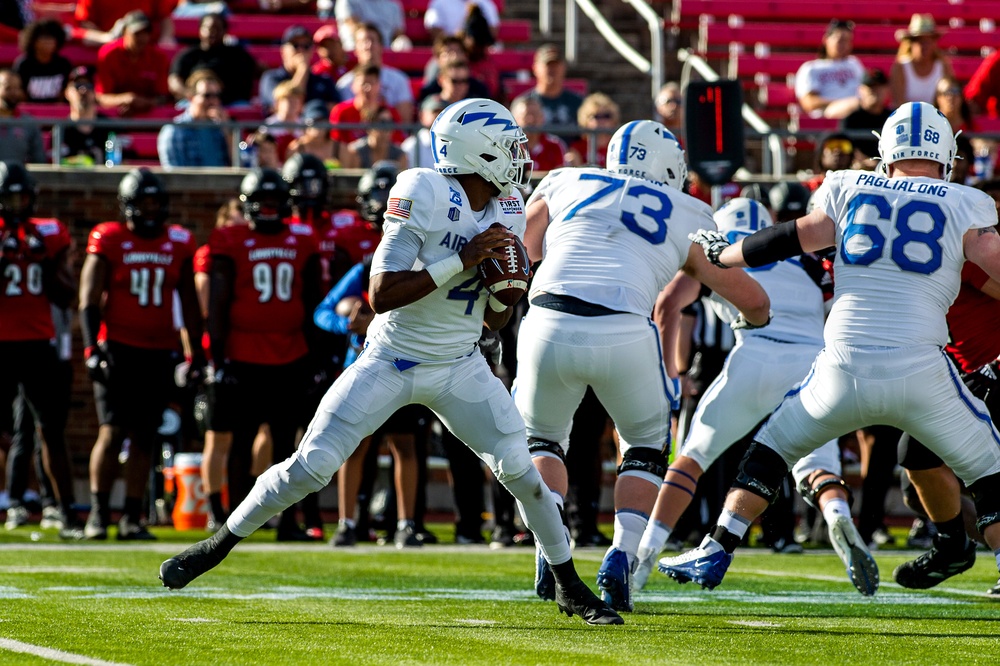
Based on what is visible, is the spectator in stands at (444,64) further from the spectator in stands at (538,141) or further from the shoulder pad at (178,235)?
the shoulder pad at (178,235)

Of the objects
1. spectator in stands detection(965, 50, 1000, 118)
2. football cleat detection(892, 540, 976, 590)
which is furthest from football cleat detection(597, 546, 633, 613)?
spectator in stands detection(965, 50, 1000, 118)

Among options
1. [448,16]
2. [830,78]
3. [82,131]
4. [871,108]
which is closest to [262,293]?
[82,131]

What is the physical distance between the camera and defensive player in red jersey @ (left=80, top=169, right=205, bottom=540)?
9398 millimetres

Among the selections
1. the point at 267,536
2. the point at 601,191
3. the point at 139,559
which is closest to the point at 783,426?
the point at 601,191

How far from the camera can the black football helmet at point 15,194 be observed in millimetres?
9594

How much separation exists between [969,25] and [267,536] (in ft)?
38.0

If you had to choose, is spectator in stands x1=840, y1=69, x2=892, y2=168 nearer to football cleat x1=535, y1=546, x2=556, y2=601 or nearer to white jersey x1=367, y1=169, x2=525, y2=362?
football cleat x1=535, y1=546, x2=556, y2=601

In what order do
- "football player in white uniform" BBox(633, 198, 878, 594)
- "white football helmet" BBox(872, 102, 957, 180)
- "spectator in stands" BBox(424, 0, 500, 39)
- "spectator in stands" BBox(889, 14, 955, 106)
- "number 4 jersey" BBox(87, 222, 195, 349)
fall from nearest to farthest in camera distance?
"white football helmet" BBox(872, 102, 957, 180) < "football player in white uniform" BBox(633, 198, 878, 594) < "number 4 jersey" BBox(87, 222, 195, 349) < "spectator in stands" BBox(889, 14, 955, 106) < "spectator in stands" BBox(424, 0, 500, 39)

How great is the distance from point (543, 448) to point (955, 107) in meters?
7.85

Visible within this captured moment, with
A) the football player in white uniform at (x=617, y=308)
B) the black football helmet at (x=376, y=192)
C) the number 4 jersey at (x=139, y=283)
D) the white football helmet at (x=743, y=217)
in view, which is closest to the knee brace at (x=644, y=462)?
the football player in white uniform at (x=617, y=308)

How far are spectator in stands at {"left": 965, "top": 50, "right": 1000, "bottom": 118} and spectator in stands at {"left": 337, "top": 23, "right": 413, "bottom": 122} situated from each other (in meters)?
5.37

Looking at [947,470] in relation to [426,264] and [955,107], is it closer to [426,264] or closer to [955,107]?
[426,264]

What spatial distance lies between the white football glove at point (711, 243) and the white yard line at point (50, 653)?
2674mm

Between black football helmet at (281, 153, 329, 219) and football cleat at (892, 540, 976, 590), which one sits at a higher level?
black football helmet at (281, 153, 329, 219)
